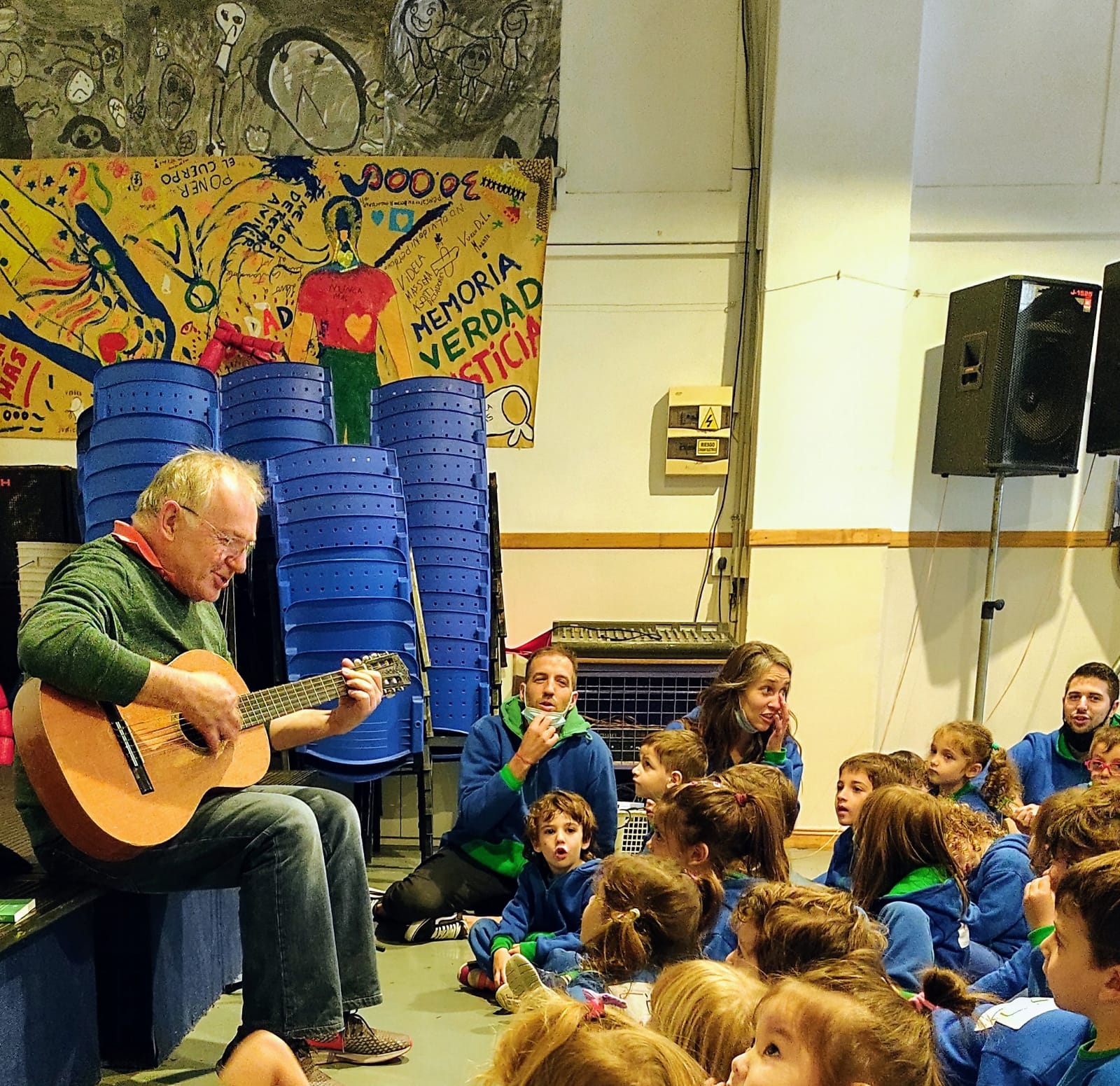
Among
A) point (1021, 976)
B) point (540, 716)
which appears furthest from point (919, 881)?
point (540, 716)

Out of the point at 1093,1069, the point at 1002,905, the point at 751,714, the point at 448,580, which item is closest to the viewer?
the point at 1093,1069

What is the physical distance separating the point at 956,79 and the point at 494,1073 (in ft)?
13.6

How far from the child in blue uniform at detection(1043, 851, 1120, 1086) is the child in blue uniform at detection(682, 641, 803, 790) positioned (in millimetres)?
1516

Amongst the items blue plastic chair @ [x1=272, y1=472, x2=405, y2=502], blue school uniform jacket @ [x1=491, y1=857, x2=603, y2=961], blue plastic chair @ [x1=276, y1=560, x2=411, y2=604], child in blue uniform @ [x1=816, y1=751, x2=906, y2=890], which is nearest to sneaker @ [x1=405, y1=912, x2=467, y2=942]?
blue school uniform jacket @ [x1=491, y1=857, x2=603, y2=961]

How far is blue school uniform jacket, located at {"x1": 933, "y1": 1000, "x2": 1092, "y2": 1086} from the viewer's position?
120 cm

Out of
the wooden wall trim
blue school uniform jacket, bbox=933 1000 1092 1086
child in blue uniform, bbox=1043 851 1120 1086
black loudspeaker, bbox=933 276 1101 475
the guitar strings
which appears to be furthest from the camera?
the wooden wall trim

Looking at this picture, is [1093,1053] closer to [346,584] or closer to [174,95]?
[346,584]

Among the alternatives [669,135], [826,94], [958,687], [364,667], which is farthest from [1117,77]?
[364,667]

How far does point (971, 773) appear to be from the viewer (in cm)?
269

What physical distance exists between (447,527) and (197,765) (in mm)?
1592

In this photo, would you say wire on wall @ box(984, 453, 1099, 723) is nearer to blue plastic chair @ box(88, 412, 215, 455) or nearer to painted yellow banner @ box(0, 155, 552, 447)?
painted yellow banner @ box(0, 155, 552, 447)

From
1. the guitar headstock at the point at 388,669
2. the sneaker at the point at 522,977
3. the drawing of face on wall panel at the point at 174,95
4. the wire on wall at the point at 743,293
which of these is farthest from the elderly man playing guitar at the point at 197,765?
the drawing of face on wall panel at the point at 174,95

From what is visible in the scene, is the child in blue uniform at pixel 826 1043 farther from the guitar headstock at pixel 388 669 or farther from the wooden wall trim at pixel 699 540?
the wooden wall trim at pixel 699 540

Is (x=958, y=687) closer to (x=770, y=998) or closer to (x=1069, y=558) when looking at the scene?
(x=1069, y=558)
